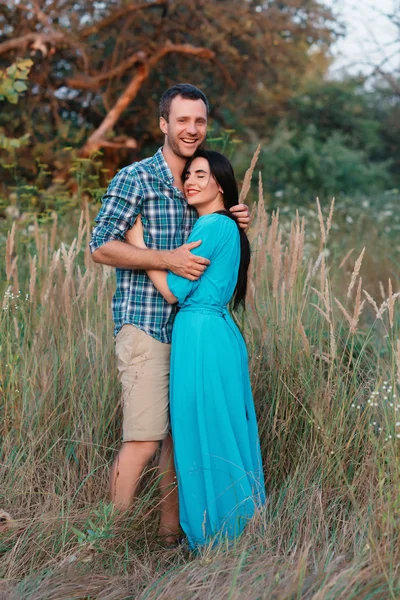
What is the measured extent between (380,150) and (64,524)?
1597 cm

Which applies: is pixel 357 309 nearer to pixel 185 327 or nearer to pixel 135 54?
pixel 185 327

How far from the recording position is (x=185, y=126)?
3.16 m

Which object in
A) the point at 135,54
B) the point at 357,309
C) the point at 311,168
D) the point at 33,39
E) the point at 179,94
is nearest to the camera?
the point at 357,309

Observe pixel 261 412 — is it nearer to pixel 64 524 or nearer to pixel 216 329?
pixel 216 329

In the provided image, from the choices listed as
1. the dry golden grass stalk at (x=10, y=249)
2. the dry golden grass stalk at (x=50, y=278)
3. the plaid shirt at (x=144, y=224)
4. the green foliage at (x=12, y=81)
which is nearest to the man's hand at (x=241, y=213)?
the plaid shirt at (x=144, y=224)

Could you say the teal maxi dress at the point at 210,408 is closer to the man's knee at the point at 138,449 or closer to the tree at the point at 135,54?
the man's knee at the point at 138,449

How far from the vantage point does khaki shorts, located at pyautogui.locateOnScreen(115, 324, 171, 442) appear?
308 centimetres

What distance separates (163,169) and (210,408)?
41.3 inches

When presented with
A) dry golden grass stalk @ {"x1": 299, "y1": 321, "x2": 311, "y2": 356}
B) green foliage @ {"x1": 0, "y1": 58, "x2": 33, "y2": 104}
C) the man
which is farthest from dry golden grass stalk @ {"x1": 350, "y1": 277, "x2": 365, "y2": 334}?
green foliage @ {"x1": 0, "y1": 58, "x2": 33, "y2": 104}

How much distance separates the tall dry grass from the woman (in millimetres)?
157

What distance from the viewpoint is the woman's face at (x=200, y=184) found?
10.2 ft

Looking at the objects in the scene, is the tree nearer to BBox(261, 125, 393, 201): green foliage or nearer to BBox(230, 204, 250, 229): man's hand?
BBox(261, 125, 393, 201): green foliage

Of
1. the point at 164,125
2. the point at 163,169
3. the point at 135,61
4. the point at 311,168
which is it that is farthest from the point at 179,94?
the point at 311,168

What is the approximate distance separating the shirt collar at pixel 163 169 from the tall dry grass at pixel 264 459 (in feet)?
2.07
